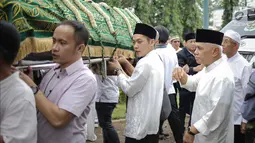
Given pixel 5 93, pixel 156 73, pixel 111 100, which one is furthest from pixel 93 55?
pixel 111 100

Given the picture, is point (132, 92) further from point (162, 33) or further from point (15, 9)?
point (162, 33)

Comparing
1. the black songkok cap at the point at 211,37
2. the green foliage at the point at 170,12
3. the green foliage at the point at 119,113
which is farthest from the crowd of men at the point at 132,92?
the green foliage at the point at 170,12

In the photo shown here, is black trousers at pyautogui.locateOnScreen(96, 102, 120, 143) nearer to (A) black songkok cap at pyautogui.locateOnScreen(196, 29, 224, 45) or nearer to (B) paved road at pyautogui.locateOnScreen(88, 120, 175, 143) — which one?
(B) paved road at pyautogui.locateOnScreen(88, 120, 175, 143)

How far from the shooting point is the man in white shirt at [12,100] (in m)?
1.97

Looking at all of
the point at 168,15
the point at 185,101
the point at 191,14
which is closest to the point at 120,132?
the point at 185,101

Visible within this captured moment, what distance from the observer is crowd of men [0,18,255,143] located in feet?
6.60

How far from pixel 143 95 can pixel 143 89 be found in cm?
6

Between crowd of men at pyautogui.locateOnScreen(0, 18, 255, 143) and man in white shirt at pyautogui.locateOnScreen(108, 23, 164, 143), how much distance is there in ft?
0.03

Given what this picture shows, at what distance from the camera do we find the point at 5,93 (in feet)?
6.57

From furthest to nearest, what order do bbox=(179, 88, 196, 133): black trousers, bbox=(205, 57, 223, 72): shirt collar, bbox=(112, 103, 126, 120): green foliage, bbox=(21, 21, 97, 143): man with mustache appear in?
bbox=(112, 103, 126, 120): green foliage < bbox=(179, 88, 196, 133): black trousers < bbox=(205, 57, 223, 72): shirt collar < bbox=(21, 21, 97, 143): man with mustache

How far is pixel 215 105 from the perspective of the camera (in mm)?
3475

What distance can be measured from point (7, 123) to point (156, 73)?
2.20 meters

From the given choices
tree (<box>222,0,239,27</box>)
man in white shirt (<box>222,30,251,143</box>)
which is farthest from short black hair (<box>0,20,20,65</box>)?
tree (<box>222,0,239,27</box>)

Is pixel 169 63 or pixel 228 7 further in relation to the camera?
pixel 228 7
